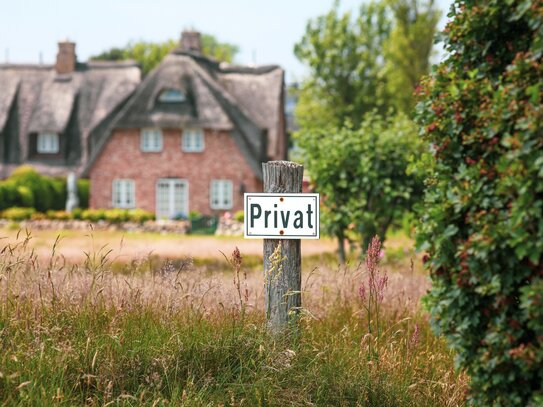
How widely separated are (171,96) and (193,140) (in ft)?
7.21

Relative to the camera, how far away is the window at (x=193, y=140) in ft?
120

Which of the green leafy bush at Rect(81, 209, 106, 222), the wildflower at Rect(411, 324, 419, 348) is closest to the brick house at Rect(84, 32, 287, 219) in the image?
the green leafy bush at Rect(81, 209, 106, 222)

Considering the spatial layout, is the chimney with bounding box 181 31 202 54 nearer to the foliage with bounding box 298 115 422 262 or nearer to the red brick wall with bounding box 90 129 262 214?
the red brick wall with bounding box 90 129 262 214

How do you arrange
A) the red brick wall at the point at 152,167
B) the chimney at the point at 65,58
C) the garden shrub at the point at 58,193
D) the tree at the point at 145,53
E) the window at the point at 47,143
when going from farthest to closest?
the tree at the point at 145,53 < the chimney at the point at 65,58 < the window at the point at 47,143 < the garden shrub at the point at 58,193 < the red brick wall at the point at 152,167

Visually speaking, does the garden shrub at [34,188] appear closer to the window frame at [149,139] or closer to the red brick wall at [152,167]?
the red brick wall at [152,167]

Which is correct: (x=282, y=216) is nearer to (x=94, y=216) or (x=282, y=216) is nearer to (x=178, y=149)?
(x=94, y=216)

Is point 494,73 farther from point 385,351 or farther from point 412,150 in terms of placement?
point 412,150

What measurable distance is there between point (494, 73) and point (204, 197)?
105ft

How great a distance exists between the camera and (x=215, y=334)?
18.7ft

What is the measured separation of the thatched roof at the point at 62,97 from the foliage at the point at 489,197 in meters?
36.6

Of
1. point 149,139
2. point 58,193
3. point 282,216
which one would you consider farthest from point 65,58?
point 282,216

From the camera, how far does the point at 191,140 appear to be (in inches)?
1451

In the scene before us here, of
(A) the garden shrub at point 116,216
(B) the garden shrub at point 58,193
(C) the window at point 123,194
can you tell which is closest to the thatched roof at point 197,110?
(C) the window at point 123,194

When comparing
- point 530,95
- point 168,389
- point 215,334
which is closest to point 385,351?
point 215,334
